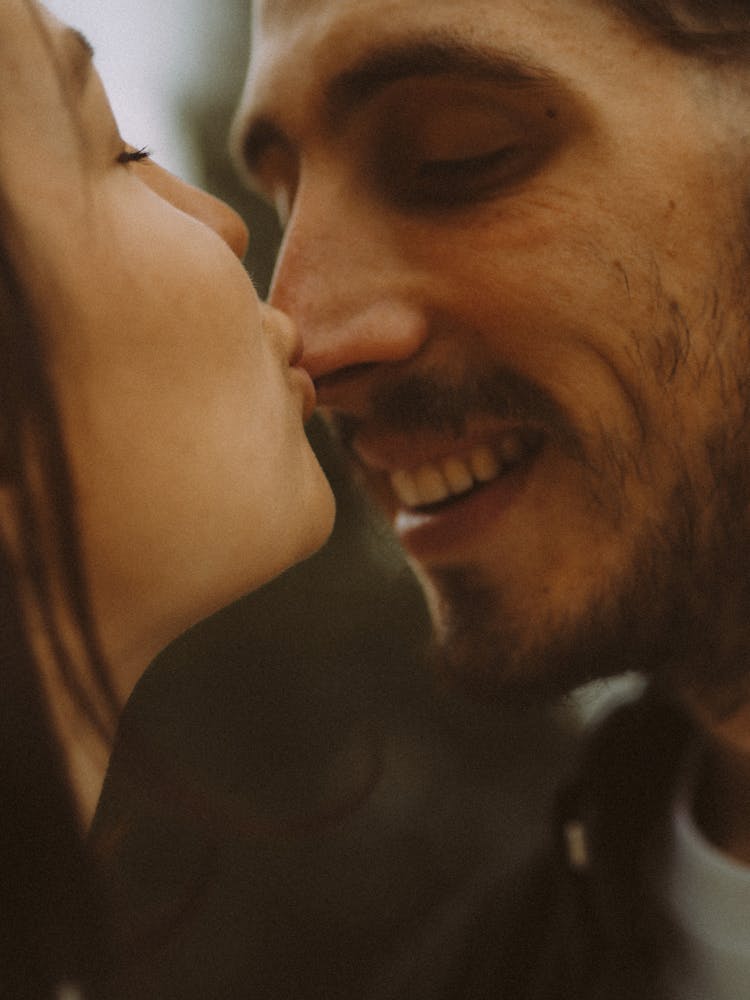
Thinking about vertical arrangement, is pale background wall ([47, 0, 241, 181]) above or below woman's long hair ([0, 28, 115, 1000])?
above

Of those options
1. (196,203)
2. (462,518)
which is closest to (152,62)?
(196,203)

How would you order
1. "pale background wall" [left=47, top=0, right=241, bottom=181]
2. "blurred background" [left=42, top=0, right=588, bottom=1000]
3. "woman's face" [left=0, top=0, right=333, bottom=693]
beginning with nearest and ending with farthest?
"woman's face" [left=0, top=0, right=333, bottom=693], "pale background wall" [left=47, top=0, right=241, bottom=181], "blurred background" [left=42, top=0, right=588, bottom=1000]

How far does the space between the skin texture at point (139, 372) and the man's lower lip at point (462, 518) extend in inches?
9.0

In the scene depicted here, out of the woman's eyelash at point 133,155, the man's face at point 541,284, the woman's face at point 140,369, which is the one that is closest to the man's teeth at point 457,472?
the man's face at point 541,284

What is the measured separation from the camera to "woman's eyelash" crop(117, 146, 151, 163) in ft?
1.65

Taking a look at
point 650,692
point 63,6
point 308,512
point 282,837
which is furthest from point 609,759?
point 63,6

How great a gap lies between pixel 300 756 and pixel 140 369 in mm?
704

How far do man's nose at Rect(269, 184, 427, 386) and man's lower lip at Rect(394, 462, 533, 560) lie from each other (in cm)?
14

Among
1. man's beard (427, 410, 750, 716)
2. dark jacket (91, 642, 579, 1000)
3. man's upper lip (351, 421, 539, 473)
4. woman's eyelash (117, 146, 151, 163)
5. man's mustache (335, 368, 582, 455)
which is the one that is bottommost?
dark jacket (91, 642, 579, 1000)

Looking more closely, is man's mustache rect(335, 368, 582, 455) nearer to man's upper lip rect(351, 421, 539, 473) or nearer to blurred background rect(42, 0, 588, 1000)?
man's upper lip rect(351, 421, 539, 473)

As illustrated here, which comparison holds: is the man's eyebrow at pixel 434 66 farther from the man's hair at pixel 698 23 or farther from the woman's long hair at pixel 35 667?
the woman's long hair at pixel 35 667

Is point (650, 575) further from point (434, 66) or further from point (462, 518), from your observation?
point (434, 66)

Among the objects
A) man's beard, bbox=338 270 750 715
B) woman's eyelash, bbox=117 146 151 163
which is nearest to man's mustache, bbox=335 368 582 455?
man's beard, bbox=338 270 750 715

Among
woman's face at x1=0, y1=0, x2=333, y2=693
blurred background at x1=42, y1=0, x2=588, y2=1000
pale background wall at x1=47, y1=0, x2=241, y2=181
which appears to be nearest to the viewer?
woman's face at x1=0, y1=0, x2=333, y2=693
